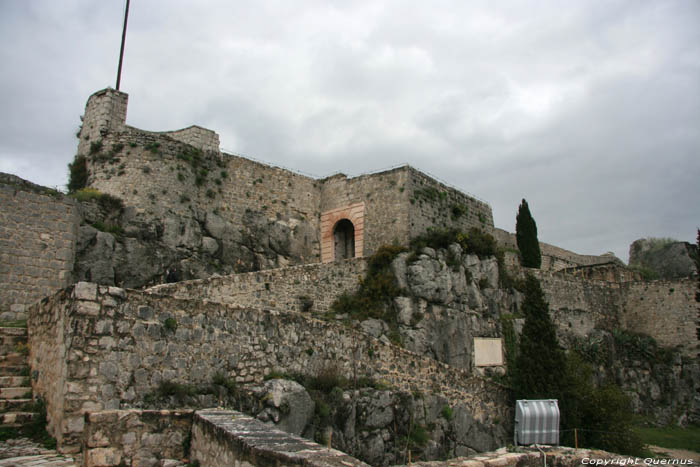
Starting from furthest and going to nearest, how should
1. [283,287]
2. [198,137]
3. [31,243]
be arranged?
1. [198,137]
2. [283,287]
3. [31,243]

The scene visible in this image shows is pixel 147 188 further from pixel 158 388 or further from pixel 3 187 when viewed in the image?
pixel 158 388

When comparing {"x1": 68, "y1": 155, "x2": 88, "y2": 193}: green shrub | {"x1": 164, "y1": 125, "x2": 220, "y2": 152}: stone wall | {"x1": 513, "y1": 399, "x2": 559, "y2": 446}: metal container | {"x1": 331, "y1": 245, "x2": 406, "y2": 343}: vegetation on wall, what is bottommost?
{"x1": 513, "y1": 399, "x2": 559, "y2": 446}: metal container

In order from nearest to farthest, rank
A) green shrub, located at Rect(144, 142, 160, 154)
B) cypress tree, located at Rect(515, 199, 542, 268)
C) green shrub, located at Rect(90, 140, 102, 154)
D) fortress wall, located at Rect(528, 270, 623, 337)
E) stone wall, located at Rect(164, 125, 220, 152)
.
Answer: green shrub, located at Rect(90, 140, 102, 154)
green shrub, located at Rect(144, 142, 160, 154)
stone wall, located at Rect(164, 125, 220, 152)
fortress wall, located at Rect(528, 270, 623, 337)
cypress tree, located at Rect(515, 199, 542, 268)

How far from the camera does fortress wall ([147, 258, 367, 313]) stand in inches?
585

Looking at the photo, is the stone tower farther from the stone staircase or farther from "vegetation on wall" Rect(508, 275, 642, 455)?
"vegetation on wall" Rect(508, 275, 642, 455)

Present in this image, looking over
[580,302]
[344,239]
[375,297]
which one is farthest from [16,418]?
[580,302]

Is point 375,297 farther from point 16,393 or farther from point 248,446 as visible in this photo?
point 248,446

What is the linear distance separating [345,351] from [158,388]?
4622 millimetres

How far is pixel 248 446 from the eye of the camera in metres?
4.80

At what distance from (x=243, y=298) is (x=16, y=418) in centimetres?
851

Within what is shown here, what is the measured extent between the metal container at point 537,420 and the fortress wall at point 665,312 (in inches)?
774

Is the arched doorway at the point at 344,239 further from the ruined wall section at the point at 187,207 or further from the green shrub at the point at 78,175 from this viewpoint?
the green shrub at the point at 78,175

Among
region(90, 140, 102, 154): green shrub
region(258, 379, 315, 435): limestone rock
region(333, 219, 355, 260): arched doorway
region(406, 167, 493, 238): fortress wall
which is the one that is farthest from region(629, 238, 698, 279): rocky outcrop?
Answer: region(90, 140, 102, 154): green shrub

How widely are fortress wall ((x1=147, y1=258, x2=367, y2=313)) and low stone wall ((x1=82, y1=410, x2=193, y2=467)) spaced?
803 cm
